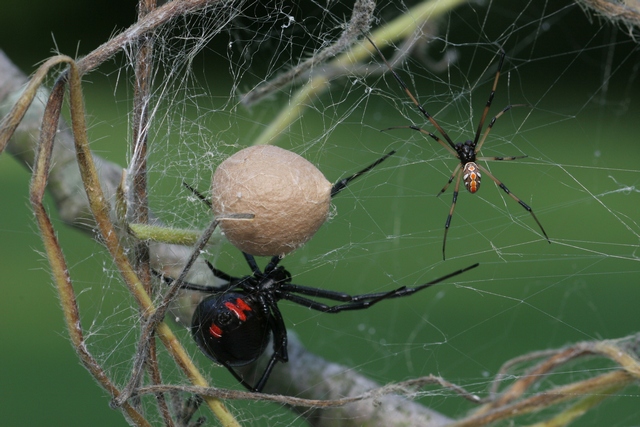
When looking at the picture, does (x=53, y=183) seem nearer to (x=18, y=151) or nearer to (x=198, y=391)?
(x=18, y=151)

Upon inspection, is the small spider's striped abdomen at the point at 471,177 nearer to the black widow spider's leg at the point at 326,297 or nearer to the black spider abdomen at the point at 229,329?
the black widow spider's leg at the point at 326,297

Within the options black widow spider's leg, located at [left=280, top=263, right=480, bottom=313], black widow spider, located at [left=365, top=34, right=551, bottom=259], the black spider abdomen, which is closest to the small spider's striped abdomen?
black widow spider, located at [left=365, top=34, right=551, bottom=259]

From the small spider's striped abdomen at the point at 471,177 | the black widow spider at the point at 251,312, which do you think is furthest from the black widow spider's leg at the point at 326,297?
the small spider's striped abdomen at the point at 471,177

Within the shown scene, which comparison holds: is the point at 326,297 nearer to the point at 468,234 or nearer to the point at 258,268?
the point at 258,268

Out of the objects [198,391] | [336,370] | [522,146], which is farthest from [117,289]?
[522,146]

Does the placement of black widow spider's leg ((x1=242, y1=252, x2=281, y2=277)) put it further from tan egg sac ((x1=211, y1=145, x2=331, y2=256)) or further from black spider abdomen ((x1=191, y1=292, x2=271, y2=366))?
tan egg sac ((x1=211, y1=145, x2=331, y2=256))

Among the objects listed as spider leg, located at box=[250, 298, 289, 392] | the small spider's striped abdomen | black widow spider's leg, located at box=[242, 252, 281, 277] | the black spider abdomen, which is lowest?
spider leg, located at box=[250, 298, 289, 392]
